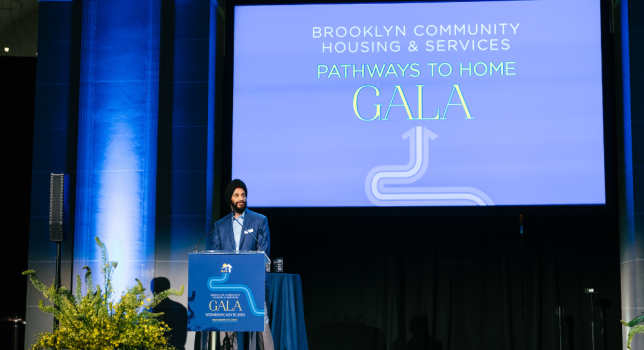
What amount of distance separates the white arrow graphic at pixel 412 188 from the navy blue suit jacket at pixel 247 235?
5.37 ft

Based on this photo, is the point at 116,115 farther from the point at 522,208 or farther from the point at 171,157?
the point at 522,208

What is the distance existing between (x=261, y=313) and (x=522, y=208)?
296 cm

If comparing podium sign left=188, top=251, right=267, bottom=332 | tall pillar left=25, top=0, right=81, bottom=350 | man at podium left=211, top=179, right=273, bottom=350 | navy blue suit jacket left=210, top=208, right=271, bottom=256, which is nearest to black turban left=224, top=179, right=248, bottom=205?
man at podium left=211, top=179, right=273, bottom=350

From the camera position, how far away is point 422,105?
5.78 m

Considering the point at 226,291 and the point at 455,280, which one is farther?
the point at 455,280

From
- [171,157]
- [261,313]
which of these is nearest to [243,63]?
[171,157]

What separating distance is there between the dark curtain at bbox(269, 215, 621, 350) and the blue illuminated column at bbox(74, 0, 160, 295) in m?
1.35

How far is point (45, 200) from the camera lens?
563cm

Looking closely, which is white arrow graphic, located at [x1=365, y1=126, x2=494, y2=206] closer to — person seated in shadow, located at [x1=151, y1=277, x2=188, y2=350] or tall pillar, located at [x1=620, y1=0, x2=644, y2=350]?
tall pillar, located at [x1=620, y1=0, x2=644, y2=350]

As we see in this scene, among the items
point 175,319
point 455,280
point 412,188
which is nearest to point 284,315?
point 175,319

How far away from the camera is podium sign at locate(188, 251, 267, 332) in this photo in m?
3.47

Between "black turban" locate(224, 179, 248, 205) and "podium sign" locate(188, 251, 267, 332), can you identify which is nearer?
"podium sign" locate(188, 251, 267, 332)

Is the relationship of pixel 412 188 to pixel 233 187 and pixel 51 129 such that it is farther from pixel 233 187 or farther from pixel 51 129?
pixel 51 129

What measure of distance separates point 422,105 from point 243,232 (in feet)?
7.35
